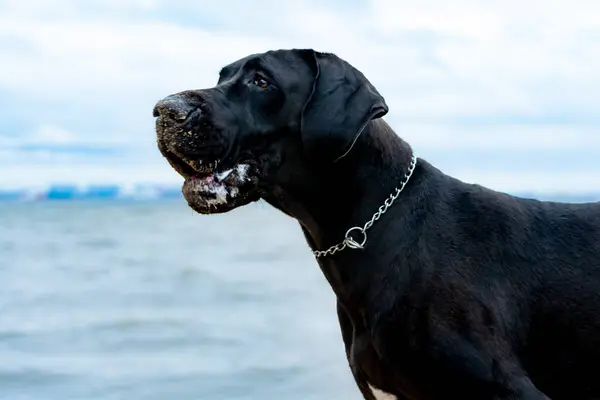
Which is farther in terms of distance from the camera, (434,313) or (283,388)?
(283,388)

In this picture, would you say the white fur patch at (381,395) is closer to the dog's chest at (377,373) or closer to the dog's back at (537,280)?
the dog's chest at (377,373)

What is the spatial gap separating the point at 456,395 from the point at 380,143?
1.19 metres

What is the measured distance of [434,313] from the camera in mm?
4531

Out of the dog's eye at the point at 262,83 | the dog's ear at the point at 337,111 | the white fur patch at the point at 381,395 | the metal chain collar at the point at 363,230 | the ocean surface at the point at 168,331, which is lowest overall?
the white fur patch at the point at 381,395

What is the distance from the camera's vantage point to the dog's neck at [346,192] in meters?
4.78

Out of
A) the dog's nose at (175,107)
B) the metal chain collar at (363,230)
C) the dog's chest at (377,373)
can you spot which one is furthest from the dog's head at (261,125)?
the dog's chest at (377,373)

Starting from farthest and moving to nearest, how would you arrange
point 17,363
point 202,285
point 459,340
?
point 202,285 < point 17,363 < point 459,340

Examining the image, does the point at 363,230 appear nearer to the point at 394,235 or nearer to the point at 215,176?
the point at 394,235

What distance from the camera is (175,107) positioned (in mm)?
4480

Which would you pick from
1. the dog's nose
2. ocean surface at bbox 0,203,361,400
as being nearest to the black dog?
the dog's nose

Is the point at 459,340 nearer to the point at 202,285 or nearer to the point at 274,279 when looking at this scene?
the point at 202,285

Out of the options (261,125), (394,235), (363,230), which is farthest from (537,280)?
(261,125)

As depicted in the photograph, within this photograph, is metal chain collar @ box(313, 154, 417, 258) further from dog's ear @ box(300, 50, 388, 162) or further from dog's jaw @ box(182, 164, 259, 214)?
dog's jaw @ box(182, 164, 259, 214)

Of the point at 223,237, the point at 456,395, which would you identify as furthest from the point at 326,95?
the point at 223,237
